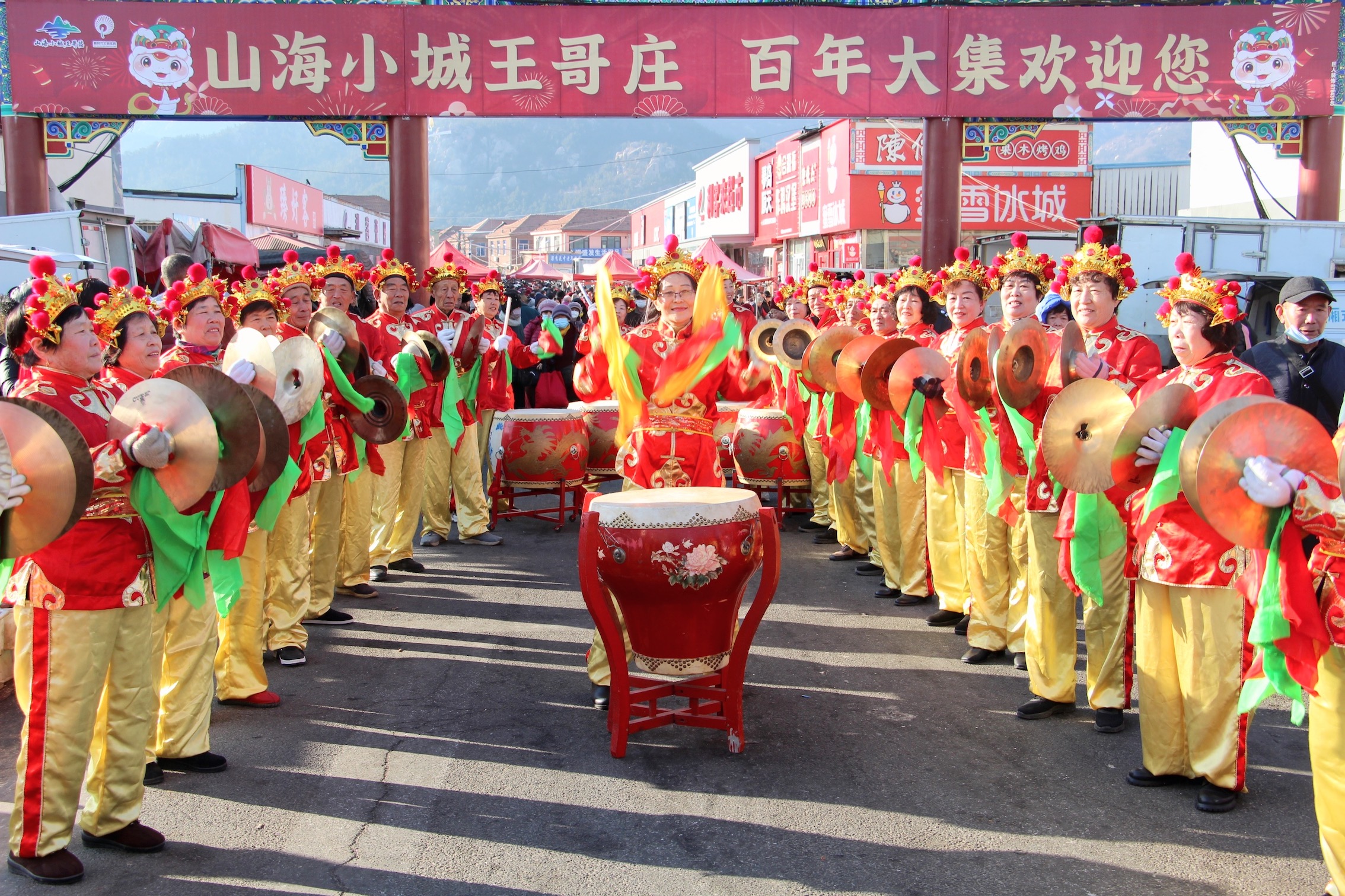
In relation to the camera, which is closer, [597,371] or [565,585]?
[597,371]

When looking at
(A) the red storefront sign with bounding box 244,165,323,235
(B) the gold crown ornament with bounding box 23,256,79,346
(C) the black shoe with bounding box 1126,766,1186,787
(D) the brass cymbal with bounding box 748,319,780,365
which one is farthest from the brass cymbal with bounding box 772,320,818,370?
(A) the red storefront sign with bounding box 244,165,323,235

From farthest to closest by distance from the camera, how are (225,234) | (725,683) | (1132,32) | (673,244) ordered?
(225,234) < (1132,32) < (673,244) < (725,683)

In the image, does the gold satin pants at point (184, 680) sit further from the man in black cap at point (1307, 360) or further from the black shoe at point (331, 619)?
the man in black cap at point (1307, 360)

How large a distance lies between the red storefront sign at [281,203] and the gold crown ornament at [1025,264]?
71.5ft

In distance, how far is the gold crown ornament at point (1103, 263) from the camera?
13.1 feet

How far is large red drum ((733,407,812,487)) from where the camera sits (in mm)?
7637

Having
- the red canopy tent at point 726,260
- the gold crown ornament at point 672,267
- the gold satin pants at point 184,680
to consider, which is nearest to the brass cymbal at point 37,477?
the gold satin pants at point 184,680

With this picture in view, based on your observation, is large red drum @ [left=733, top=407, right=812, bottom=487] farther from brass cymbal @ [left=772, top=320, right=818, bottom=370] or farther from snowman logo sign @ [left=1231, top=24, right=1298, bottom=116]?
snowman logo sign @ [left=1231, top=24, right=1298, bottom=116]

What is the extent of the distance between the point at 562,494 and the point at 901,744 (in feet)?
14.0

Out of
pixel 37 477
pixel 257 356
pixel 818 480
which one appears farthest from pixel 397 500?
pixel 37 477

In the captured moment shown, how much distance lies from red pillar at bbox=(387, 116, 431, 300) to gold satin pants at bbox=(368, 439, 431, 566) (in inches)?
136

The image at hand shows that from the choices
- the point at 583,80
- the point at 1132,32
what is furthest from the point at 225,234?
the point at 1132,32

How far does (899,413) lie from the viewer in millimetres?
5418

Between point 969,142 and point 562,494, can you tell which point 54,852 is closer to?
point 562,494
